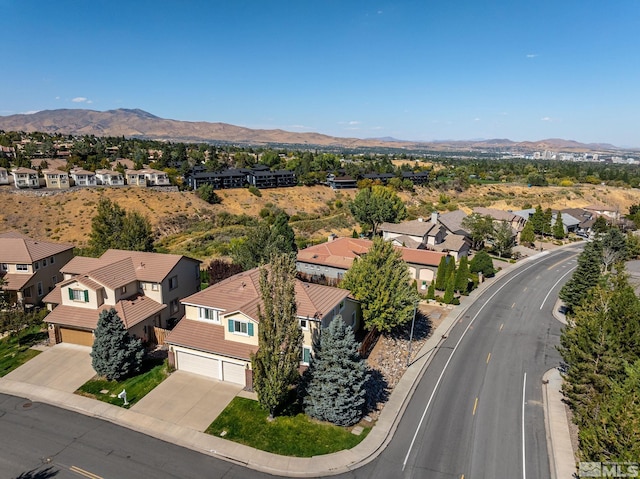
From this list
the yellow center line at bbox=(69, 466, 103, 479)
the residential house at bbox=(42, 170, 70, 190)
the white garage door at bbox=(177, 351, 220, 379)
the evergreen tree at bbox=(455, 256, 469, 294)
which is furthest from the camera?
the residential house at bbox=(42, 170, 70, 190)

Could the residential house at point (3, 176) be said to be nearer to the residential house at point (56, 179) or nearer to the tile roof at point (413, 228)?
the residential house at point (56, 179)

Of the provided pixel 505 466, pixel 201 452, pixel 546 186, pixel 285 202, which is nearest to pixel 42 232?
pixel 285 202

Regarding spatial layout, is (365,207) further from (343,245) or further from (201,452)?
(201,452)

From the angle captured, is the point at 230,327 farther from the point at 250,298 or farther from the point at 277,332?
the point at 277,332

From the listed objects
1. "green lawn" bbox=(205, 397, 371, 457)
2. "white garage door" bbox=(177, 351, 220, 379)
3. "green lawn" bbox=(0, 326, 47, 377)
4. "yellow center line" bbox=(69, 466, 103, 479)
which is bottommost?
"yellow center line" bbox=(69, 466, 103, 479)

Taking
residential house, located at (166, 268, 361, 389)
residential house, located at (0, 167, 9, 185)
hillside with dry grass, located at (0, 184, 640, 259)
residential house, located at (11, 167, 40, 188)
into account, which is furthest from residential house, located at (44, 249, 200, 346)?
residential house, located at (0, 167, 9, 185)

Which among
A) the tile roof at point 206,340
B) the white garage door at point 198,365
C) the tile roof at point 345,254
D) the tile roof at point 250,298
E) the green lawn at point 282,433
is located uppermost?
the tile roof at point 250,298

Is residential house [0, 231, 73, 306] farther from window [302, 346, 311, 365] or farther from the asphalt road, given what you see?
the asphalt road

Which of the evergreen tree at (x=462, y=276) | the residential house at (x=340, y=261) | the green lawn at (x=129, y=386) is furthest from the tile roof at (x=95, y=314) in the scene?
the evergreen tree at (x=462, y=276)
